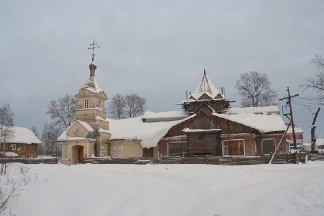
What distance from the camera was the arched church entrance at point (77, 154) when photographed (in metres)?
34.3

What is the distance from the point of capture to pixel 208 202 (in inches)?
374

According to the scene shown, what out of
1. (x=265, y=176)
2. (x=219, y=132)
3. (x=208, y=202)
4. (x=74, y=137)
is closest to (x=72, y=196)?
(x=208, y=202)

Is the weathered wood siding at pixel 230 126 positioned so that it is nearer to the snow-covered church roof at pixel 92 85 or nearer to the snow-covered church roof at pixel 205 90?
the snow-covered church roof at pixel 205 90

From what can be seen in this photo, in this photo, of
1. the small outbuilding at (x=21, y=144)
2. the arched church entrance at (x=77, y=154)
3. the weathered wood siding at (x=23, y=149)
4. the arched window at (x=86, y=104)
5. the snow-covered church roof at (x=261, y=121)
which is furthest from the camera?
the weathered wood siding at (x=23, y=149)

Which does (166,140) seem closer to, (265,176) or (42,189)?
(265,176)

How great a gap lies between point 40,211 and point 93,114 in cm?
2805

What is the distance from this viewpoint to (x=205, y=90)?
3812cm

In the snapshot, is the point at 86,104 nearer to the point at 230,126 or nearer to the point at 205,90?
the point at 205,90

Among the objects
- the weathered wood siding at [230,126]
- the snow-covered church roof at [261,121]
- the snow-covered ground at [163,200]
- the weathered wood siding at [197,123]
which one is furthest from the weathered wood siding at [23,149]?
the snow-covered ground at [163,200]

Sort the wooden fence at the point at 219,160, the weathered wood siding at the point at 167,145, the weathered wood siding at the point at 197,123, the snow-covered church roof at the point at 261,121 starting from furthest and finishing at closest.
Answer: the weathered wood siding at the point at 167,145 < the weathered wood siding at the point at 197,123 < the snow-covered church roof at the point at 261,121 < the wooden fence at the point at 219,160

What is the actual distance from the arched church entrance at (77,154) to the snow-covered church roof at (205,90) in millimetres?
15955

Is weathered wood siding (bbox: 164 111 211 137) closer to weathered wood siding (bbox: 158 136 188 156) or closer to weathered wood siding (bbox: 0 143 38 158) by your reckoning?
weathered wood siding (bbox: 158 136 188 156)

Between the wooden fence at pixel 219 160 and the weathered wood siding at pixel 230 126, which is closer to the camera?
the wooden fence at pixel 219 160

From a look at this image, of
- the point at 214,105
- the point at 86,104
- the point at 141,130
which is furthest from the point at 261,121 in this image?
the point at 86,104
